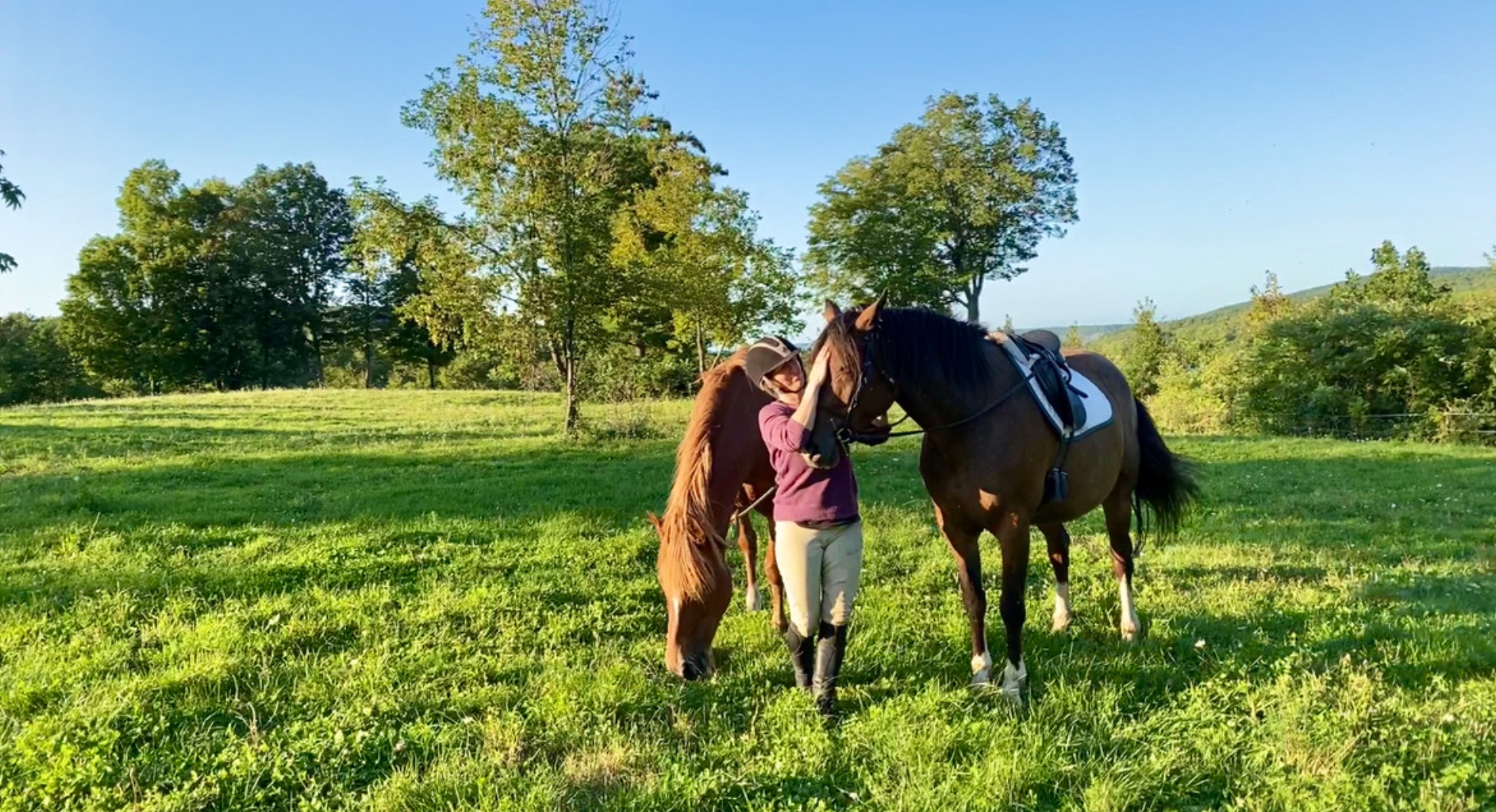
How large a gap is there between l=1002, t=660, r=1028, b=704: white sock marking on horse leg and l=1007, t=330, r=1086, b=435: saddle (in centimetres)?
129

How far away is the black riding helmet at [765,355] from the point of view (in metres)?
4.36

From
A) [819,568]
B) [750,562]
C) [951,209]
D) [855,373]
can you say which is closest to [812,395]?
[855,373]

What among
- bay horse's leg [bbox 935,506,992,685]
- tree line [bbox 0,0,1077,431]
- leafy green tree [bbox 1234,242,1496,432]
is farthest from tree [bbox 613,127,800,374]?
leafy green tree [bbox 1234,242,1496,432]

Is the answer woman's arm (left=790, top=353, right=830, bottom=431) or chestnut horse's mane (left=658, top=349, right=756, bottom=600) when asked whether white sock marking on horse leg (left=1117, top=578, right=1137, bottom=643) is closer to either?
chestnut horse's mane (left=658, top=349, right=756, bottom=600)

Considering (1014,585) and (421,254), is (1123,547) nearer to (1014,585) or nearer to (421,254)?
(1014,585)

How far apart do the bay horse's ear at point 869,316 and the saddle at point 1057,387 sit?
117 centimetres

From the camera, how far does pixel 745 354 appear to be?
Result: 4621 mm

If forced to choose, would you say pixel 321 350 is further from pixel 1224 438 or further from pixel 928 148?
pixel 1224 438

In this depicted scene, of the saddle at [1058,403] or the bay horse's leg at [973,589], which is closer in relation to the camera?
the bay horse's leg at [973,589]

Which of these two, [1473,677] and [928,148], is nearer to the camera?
[1473,677]

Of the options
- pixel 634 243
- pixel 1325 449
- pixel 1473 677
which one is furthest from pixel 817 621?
pixel 1325 449

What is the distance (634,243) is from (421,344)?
32716 millimetres

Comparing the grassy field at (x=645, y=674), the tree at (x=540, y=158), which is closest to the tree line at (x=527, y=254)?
the tree at (x=540, y=158)

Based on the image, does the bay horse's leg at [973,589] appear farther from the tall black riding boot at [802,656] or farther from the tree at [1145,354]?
the tree at [1145,354]
